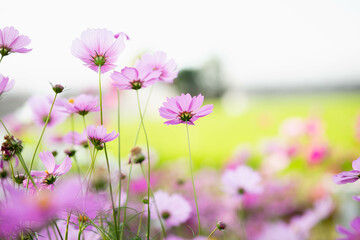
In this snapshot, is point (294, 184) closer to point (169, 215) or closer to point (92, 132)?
point (169, 215)

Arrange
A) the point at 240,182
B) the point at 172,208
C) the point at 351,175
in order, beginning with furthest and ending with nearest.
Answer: the point at 240,182
the point at 172,208
the point at 351,175

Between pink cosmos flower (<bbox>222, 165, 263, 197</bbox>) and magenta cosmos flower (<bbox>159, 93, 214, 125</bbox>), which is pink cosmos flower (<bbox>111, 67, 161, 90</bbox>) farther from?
pink cosmos flower (<bbox>222, 165, 263, 197</bbox>)

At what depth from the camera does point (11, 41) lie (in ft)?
1.19

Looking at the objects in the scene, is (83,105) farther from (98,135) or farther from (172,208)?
(172,208)

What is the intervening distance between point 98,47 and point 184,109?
4.8 inches

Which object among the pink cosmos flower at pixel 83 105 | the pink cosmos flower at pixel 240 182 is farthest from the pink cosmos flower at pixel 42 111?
the pink cosmos flower at pixel 240 182

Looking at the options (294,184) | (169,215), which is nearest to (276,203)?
(294,184)

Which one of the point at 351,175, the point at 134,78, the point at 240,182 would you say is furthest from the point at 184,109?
the point at 240,182

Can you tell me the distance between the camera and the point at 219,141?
518cm

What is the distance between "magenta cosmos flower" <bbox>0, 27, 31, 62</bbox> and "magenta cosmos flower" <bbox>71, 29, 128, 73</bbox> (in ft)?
0.19

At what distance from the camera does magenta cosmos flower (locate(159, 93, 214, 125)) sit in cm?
37

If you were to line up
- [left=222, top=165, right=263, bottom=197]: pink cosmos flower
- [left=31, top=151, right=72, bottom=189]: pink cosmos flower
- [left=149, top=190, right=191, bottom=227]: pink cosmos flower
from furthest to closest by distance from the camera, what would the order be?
[left=222, top=165, right=263, bottom=197]: pink cosmos flower → [left=149, top=190, right=191, bottom=227]: pink cosmos flower → [left=31, top=151, right=72, bottom=189]: pink cosmos flower

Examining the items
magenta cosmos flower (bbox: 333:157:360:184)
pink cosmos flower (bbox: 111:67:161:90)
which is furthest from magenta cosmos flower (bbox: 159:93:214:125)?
magenta cosmos flower (bbox: 333:157:360:184)

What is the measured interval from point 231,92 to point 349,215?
1331cm
